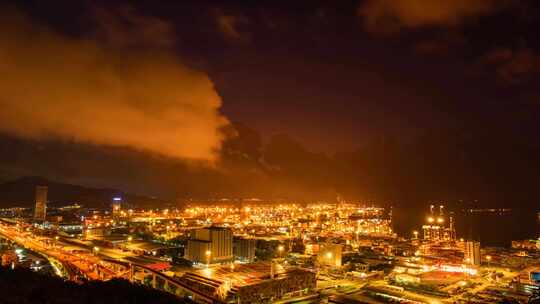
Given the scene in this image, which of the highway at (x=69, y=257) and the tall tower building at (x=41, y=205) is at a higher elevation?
the tall tower building at (x=41, y=205)

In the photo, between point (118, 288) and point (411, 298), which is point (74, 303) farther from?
point (411, 298)

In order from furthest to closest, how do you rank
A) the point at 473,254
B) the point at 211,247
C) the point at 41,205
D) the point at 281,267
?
the point at 41,205 < the point at 473,254 < the point at 211,247 < the point at 281,267

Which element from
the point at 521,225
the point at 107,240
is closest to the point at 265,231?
the point at 107,240

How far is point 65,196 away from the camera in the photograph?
70.0 metres

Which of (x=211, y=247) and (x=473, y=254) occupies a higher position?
(x=211, y=247)

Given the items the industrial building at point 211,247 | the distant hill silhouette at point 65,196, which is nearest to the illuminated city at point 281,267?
the industrial building at point 211,247

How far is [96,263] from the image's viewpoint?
56.7 ft

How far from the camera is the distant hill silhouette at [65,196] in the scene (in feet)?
206

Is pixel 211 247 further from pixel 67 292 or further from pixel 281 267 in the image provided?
pixel 67 292

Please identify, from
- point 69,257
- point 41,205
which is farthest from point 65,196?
point 69,257

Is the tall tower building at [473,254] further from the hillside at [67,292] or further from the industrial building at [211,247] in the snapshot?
the hillside at [67,292]

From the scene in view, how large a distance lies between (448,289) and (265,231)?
806 inches

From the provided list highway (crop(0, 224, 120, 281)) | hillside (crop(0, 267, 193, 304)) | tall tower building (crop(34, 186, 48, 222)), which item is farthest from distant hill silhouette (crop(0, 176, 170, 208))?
hillside (crop(0, 267, 193, 304))

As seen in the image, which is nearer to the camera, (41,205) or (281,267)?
(281,267)
